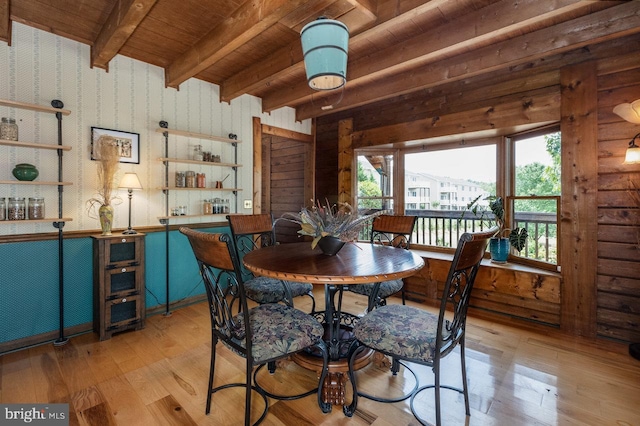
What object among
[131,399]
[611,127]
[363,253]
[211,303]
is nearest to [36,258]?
[131,399]

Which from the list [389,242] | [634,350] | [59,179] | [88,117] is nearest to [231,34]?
[88,117]

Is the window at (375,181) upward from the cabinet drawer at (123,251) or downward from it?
upward

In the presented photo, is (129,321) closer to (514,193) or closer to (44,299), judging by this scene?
(44,299)

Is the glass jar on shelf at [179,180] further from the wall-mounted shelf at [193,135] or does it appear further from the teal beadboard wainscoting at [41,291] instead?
the teal beadboard wainscoting at [41,291]

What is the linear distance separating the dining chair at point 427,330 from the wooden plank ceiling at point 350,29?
4.06 ft

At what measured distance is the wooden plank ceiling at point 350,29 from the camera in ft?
6.60

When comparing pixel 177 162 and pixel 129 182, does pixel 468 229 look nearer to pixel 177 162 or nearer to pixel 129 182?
pixel 177 162

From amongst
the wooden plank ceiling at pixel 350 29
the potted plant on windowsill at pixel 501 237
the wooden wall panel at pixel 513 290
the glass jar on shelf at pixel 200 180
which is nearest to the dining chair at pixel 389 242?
the wooden wall panel at pixel 513 290

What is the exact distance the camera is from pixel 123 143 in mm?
2871

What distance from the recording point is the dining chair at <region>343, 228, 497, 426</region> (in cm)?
138

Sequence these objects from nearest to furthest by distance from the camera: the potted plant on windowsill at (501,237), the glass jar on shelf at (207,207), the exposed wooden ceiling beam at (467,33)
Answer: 1. the exposed wooden ceiling beam at (467,33)
2. the potted plant on windowsill at (501,237)
3. the glass jar on shelf at (207,207)

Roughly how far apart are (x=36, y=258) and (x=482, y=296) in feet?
13.8

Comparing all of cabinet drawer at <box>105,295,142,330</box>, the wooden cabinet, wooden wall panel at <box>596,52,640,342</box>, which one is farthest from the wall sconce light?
cabinet drawer at <box>105,295,142,330</box>

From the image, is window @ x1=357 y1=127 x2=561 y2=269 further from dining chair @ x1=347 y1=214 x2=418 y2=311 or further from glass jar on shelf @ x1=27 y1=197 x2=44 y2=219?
glass jar on shelf @ x1=27 y1=197 x2=44 y2=219
